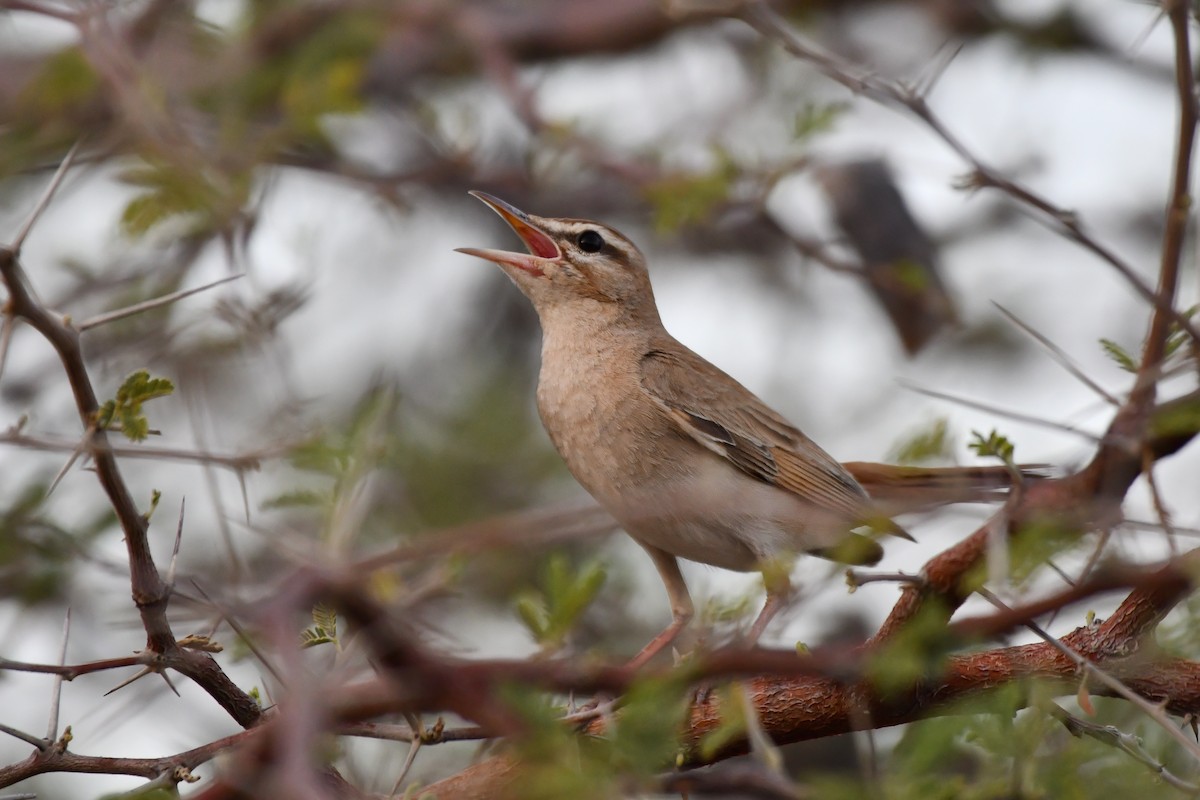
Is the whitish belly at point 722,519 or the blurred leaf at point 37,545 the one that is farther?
the whitish belly at point 722,519

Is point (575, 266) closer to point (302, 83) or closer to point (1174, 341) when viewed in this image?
point (302, 83)

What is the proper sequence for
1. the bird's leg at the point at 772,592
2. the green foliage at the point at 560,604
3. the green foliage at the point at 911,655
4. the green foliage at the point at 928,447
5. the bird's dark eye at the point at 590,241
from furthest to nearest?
1. the bird's dark eye at the point at 590,241
2. the green foliage at the point at 928,447
3. the bird's leg at the point at 772,592
4. the green foliage at the point at 560,604
5. the green foliage at the point at 911,655

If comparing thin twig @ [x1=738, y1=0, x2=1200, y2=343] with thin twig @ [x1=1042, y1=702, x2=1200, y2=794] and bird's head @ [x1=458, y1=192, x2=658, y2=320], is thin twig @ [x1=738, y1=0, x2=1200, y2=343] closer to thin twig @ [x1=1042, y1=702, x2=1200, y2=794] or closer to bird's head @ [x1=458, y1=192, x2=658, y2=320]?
thin twig @ [x1=1042, y1=702, x2=1200, y2=794]

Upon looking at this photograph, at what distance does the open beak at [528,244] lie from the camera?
571 cm

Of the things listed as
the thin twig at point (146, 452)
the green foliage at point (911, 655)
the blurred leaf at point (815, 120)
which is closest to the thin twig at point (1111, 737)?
the green foliage at point (911, 655)

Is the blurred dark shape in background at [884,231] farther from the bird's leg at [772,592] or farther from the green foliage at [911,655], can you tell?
the green foliage at [911,655]

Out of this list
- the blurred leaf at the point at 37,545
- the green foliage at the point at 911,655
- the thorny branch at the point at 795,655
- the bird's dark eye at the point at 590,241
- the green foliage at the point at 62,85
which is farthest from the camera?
the green foliage at the point at 62,85

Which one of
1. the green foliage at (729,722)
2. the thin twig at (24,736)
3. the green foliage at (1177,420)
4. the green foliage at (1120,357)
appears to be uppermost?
the green foliage at (1120,357)

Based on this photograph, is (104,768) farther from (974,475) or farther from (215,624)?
(974,475)

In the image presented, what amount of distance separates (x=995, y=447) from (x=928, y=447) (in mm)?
1013

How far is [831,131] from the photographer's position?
5836 millimetres

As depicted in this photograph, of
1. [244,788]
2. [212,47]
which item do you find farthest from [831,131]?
[244,788]

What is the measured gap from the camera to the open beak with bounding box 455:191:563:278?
571cm

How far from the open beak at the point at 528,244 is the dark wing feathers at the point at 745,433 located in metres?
0.70
